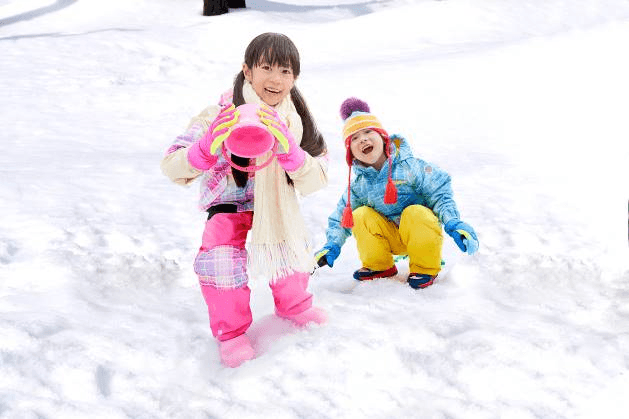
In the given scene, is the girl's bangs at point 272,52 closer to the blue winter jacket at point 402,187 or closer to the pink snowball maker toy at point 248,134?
the pink snowball maker toy at point 248,134

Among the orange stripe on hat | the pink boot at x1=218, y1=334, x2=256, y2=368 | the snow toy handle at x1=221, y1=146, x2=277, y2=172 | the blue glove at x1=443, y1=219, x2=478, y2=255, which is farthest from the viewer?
the orange stripe on hat

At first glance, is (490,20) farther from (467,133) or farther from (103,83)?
(103,83)

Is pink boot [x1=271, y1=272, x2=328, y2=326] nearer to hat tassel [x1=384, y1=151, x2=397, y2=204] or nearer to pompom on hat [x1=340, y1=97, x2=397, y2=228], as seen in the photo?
pompom on hat [x1=340, y1=97, x2=397, y2=228]

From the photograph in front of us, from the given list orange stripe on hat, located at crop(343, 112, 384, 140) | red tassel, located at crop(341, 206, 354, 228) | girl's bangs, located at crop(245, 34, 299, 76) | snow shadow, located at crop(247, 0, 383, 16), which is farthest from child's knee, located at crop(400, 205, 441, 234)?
snow shadow, located at crop(247, 0, 383, 16)

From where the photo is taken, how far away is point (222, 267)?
2629mm

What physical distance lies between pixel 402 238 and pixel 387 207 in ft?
0.53

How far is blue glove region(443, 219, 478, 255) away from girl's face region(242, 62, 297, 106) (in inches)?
38.2

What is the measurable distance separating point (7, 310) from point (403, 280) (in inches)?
67.8

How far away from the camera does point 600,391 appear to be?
7.39 ft

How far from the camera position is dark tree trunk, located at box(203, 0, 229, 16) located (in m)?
12.1

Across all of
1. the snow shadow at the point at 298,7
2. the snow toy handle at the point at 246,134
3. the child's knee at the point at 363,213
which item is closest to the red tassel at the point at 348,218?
the child's knee at the point at 363,213

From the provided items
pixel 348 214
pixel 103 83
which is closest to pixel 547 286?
pixel 348 214

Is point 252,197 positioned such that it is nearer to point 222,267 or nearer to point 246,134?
point 222,267

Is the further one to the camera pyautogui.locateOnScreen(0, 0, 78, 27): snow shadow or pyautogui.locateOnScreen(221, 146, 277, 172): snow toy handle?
pyautogui.locateOnScreen(0, 0, 78, 27): snow shadow
